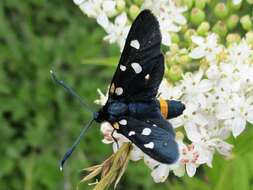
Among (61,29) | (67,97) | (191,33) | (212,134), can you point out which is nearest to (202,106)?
(212,134)

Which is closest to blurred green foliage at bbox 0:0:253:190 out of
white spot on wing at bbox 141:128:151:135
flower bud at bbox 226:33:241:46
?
flower bud at bbox 226:33:241:46

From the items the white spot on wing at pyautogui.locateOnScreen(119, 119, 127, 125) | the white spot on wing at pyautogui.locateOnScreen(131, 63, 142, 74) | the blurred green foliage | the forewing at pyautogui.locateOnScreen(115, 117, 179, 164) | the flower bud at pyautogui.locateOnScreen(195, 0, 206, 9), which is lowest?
the blurred green foliage

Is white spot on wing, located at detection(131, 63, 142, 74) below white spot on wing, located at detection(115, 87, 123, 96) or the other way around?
the other way around

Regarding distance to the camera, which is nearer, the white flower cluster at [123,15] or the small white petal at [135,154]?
the small white petal at [135,154]

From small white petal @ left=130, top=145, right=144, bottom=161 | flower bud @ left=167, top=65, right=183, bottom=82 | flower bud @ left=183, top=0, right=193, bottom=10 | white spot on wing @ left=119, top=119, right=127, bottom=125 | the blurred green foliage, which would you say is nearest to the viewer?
white spot on wing @ left=119, top=119, right=127, bottom=125

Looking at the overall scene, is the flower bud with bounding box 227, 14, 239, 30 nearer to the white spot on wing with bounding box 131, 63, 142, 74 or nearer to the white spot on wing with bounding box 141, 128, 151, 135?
the white spot on wing with bounding box 131, 63, 142, 74

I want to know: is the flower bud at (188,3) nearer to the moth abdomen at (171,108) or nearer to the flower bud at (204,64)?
the flower bud at (204,64)

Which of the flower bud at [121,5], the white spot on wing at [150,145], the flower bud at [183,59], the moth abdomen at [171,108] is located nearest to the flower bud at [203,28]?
the flower bud at [183,59]
